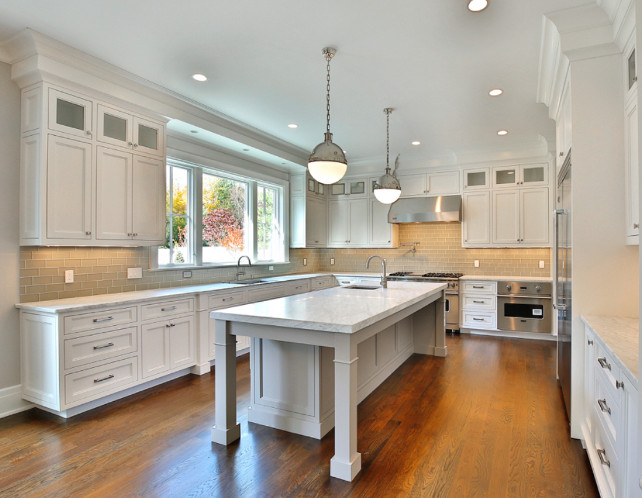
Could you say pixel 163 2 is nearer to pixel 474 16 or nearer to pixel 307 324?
pixel 474 16

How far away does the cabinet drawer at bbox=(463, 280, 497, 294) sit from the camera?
18.5ft

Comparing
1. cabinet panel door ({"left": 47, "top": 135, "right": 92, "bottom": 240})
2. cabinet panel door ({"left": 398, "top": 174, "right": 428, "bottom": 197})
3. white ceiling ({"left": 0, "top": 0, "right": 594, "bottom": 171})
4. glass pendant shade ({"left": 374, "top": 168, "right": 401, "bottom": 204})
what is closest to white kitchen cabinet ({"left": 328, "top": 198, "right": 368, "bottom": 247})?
cabinet panel door ({"left": 398, "top": 174, "right": 428, "bottom": 197})

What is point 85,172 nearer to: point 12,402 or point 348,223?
point 12,402

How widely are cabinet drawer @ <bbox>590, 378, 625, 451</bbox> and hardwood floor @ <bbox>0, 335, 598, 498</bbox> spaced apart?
1.38ft

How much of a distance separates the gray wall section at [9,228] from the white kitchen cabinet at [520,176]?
224 inches

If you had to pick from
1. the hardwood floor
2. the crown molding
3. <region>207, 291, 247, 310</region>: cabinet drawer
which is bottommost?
the hardwood floor

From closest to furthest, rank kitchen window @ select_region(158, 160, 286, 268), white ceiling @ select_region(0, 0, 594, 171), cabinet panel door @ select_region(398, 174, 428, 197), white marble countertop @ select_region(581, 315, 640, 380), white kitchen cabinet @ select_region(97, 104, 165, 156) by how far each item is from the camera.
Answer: white marble countertop @ select_region(581, 315, 640, 380) < white ceiling @ select_region(0, 0, 594, 171) < white kitchen cabinet @ select_region(97, 104, 165, 156) < kitchen window @ select_region(158, 160, 286, 268) < cabinet panel door @ select_region(398, 174, 428, 197)

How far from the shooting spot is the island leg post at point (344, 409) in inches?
83.7

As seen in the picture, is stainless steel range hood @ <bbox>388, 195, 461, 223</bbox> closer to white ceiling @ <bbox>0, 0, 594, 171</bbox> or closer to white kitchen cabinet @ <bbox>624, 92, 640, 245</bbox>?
white ceiling @ <bbox>0, 0, 594, 171</bbox>

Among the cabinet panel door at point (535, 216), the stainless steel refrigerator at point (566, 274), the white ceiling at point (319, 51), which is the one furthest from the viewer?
the cabinet panel door at point (535, 216)

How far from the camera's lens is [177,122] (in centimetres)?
397

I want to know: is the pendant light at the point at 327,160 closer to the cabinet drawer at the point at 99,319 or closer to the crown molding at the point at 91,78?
the crown molding at the point at 91,78

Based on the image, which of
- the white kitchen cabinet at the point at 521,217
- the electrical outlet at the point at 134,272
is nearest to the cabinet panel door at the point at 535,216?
the white kitchen cabinet at the point at 521,217

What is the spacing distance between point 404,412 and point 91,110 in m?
3.47
